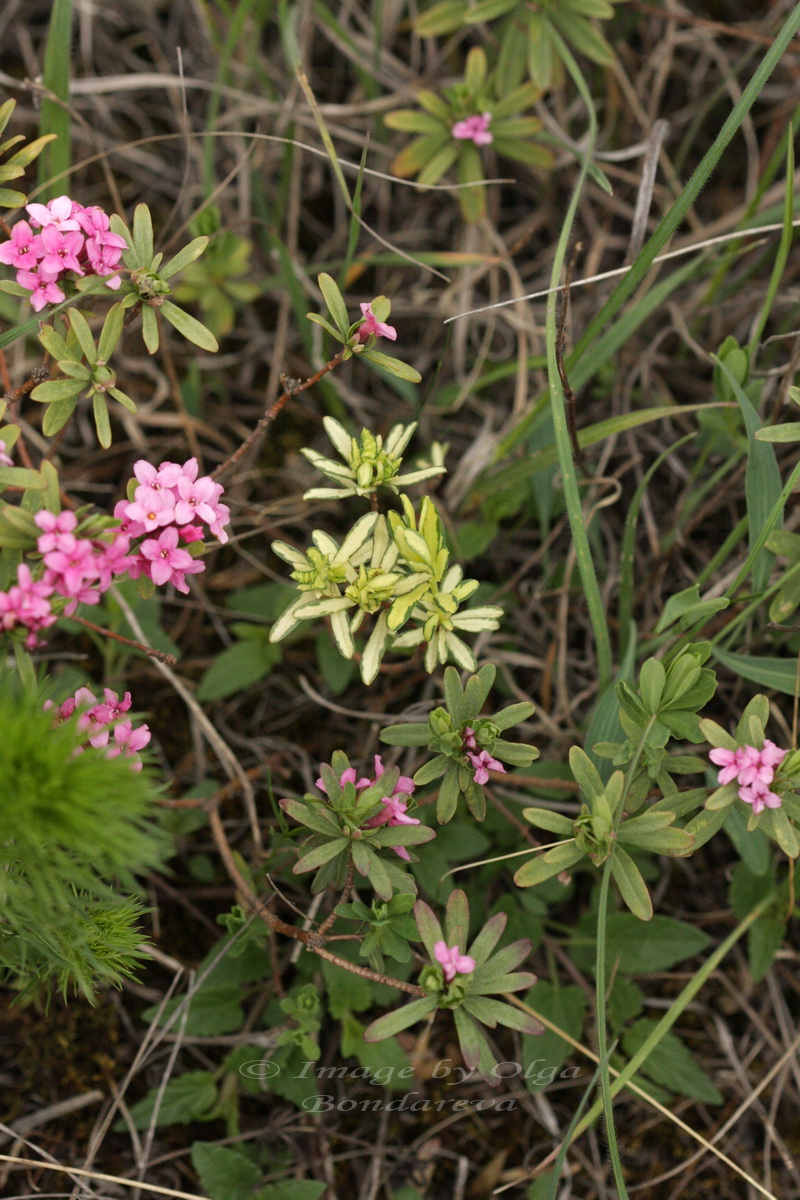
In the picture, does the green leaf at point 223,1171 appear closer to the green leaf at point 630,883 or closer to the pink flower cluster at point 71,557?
the green leaf at point 630,883

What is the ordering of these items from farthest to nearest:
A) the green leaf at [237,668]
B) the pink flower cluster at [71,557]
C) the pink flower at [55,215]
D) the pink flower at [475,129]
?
1. the pink flower at [475,129]
2. the green leaf at [237,668]
3. the pink flower at [55,215]
4. the pink flower cluster at [71,557]

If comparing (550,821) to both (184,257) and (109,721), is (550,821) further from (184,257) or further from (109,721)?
(184,257)

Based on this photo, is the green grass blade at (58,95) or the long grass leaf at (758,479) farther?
the green grass blade at (58,95)

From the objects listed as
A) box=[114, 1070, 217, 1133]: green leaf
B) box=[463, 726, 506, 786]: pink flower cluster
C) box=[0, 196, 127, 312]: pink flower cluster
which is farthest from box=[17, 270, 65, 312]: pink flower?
box=[114, 1070, 217, 1133]: green leaf

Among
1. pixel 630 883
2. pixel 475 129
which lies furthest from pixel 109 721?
pixel 475 129

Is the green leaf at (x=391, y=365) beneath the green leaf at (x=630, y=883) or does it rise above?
above

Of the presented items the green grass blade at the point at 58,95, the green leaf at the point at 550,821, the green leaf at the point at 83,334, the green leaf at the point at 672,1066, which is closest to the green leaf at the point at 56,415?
the green leaf at the point at 83,334
